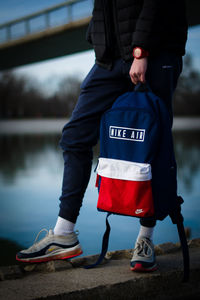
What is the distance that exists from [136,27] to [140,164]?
569 mm

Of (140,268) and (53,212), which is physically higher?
(140,268)

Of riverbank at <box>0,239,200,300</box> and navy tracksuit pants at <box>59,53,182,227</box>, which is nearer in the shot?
riverbank at <box>0,239,200,300</box>

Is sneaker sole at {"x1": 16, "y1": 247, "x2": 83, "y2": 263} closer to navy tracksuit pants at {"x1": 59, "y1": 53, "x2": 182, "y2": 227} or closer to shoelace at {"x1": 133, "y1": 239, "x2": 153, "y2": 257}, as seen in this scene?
navy tracksuit pants at {"x1": 59, "y1": 53, "x2": 182, "y2": 227}

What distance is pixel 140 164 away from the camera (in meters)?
1.53

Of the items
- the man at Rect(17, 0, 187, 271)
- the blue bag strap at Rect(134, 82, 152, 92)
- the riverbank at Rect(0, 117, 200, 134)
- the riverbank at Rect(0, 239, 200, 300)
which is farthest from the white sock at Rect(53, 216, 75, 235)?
the riverbank at Rect(0, 117, 200, 134)

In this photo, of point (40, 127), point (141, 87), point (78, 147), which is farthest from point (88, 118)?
point (40, 127)

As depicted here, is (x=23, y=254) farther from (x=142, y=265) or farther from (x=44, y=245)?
(x=142, y=265)

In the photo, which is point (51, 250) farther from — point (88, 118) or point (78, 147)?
point (88, 118)

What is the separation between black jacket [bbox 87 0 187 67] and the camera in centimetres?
157

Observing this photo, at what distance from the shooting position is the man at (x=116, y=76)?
5.24ft

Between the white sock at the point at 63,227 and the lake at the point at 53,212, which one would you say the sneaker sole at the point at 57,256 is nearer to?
the white sock at the point at 63,227

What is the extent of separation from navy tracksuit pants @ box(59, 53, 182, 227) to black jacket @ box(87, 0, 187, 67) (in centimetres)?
6

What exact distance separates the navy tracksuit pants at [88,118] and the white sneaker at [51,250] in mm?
99

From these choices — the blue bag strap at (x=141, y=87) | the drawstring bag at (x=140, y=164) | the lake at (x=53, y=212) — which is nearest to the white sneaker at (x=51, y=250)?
the drawstring bag at (x=140, y=164)
